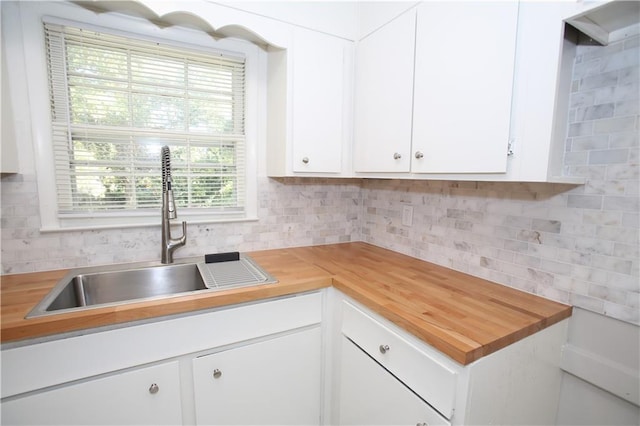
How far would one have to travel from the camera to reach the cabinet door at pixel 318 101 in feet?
5.20

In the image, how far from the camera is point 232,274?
1.42m

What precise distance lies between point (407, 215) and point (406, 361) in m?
0.95

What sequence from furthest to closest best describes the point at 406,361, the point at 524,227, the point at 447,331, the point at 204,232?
1. the point at 204,232
2. the point at 524,227
3. the point at 406,361
4. the point at 447,331

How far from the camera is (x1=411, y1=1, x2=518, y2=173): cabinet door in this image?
102 cm

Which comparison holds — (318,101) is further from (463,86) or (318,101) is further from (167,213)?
(167,213)

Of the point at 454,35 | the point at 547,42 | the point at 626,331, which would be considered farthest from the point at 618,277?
the point at 454,35

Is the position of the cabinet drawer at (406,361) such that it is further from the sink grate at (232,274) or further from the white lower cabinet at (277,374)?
the sink grate at (232,274)

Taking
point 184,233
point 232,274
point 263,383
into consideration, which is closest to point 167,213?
point 184,233

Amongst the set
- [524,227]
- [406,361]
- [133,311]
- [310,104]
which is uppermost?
[310,104]

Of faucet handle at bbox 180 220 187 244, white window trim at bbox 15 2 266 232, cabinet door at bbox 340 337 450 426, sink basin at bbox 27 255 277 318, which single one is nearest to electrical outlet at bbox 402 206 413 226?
cabinet door at bbox 340 337 450 426

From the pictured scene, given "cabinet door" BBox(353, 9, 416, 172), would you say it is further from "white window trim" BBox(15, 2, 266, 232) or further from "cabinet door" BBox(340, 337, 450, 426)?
"cabinet door" BBox(340, 337, 450, 426)

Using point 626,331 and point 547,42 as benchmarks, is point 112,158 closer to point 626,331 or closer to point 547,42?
point 547,42

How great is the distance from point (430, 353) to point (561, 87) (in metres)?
0.97

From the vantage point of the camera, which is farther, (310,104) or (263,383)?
(310,104)
